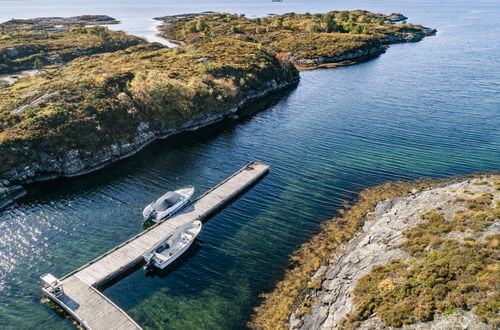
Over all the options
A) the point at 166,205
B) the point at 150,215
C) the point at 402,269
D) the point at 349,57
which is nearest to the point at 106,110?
the point at 166,205

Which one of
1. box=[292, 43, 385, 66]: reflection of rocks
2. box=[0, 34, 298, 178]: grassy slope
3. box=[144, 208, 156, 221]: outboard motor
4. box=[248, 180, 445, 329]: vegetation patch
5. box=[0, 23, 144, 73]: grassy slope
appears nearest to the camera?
box=[248, 180, 445, 329]: vegetation patch

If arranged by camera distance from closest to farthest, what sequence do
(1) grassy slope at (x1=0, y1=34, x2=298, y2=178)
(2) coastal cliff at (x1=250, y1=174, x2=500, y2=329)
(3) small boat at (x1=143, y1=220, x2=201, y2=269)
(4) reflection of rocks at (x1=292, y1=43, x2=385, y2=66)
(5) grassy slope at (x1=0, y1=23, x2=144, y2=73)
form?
(2) coastal cliff at (x1=250, y1=174, x2=500, y2=329)
(3) small boat at (x1=143, y1=220, x2=201, y2=269)
(1) grassy slope at (x1=0, y1=34, x2=298, y2=178)
(5) grassy slope at (x1=0, y1=23, x2=144, y2=73)
(4) reflection of rocks at (x1=292, y1=43, x2=385, y2=66)

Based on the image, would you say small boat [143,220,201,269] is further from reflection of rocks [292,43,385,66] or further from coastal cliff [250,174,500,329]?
reflection of rocks [292,43,385,66]

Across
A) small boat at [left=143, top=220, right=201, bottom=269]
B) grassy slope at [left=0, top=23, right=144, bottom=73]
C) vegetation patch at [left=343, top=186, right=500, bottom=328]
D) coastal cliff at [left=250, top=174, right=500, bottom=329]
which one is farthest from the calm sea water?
grassy slope at [left=0, top=23, right=144, bottom=73]

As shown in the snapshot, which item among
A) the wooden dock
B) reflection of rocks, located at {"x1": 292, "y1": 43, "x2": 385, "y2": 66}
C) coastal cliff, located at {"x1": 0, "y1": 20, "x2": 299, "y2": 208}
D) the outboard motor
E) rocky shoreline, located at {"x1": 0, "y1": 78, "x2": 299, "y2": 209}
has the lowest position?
the wooden dock

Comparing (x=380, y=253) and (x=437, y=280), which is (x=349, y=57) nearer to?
(x=380, y=253)

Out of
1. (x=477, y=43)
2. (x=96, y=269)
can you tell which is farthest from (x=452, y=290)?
(x=477, y=43)

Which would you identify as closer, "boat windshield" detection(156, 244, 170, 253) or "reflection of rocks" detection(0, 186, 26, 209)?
"boat windshield" detection(156, 244, 170, 253)
